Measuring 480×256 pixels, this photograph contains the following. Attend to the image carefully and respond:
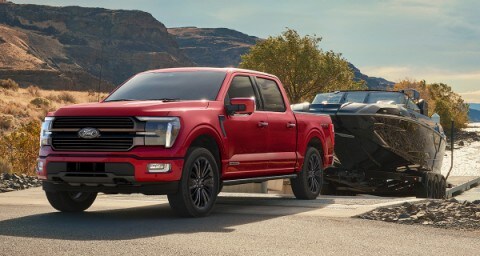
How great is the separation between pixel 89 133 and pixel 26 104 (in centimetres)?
6067

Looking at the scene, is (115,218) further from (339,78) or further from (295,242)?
(339,78)

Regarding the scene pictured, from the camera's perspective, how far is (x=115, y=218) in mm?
10250

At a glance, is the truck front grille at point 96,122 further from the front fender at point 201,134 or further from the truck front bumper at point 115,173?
the front fender at point 201,134

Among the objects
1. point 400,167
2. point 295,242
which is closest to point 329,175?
point 400,167

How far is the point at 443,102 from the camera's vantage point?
122 m

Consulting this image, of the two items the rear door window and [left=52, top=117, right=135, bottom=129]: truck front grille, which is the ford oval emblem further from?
the rear door window

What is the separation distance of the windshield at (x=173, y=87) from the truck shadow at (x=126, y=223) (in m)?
1.62

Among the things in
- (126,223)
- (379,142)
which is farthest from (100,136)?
(379,142)

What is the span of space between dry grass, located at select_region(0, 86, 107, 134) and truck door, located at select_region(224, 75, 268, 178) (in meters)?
46.2

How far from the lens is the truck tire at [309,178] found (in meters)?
13.2

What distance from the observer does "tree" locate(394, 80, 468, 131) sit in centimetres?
12069

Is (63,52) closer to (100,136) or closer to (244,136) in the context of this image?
(244,136)

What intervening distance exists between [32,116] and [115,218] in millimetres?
55243

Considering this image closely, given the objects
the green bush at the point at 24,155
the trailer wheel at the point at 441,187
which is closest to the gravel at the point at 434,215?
the trailer wheel at the point at 441,187
